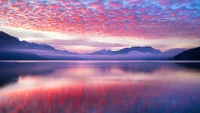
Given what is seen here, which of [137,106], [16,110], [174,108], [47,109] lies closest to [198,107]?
[174,108]

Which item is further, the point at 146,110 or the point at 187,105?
the point at 187,105

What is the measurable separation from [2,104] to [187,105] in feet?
53.5

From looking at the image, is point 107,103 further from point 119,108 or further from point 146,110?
point 146,110

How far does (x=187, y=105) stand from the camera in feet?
47.9

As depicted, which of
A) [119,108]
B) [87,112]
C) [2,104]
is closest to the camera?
[87,112]

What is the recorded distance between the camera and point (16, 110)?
1279 centimetres

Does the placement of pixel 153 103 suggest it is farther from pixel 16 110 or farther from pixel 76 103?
pixel 16 110

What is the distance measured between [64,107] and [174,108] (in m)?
9.16

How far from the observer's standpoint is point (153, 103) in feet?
50.1

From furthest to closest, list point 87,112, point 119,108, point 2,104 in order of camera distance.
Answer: point 2,104
point 119,108
point 87,112

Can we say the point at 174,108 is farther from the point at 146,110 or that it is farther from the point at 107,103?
the point at 107,103

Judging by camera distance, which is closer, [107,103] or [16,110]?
[16,110]

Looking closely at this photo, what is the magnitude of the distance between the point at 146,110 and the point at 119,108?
2.15 m

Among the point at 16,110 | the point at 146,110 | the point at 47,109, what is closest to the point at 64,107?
the point at 47,109
